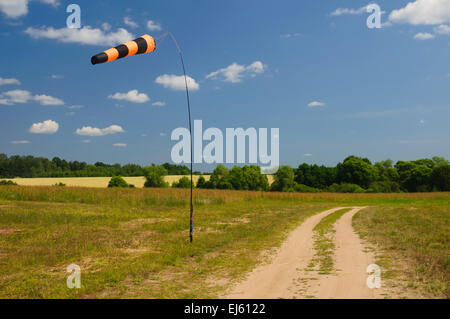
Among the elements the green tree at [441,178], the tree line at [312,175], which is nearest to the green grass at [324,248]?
the tree line at [312,175]

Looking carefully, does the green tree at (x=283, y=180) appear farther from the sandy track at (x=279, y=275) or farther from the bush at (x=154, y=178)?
the sandy track at (x=279, y=275)

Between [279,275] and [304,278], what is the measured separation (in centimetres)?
66

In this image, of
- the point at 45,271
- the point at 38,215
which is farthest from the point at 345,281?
the point at 38,215

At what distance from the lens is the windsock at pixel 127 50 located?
6.25 meters

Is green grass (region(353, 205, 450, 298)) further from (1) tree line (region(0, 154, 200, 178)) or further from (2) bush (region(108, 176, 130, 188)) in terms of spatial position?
(1) tree line (region(0, 154, 200, 178))

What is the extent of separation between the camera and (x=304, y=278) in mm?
7855

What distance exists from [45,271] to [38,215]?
11527mm

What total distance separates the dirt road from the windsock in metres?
5.40

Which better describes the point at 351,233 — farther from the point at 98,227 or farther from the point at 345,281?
the point at 98,227

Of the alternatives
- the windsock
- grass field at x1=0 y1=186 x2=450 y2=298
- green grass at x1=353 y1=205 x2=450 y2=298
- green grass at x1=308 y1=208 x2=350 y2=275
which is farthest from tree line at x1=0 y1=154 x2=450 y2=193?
the windsock

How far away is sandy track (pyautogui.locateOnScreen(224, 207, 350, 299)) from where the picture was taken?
266 inches

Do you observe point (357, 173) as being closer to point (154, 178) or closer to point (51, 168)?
point (154, 178)

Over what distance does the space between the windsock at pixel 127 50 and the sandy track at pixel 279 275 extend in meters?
5.40
